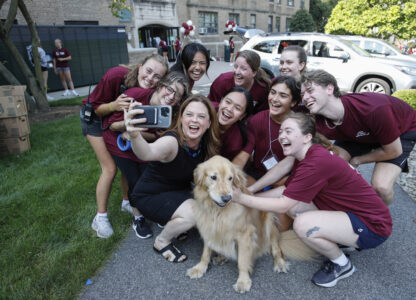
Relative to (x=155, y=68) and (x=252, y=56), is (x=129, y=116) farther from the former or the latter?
(x=252, y=56)

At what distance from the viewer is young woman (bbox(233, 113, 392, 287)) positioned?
208 centimetres

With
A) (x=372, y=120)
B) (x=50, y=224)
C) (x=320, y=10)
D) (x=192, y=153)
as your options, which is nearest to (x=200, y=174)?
(x=192, y=153)

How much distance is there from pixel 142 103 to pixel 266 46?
27.0ft

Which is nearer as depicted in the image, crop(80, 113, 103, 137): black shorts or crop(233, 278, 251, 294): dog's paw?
crop(233, 278, 251, 294): dog's paw

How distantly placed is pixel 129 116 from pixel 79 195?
250 centimetres

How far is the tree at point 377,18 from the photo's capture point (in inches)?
457

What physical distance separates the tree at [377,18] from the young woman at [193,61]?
499 inches

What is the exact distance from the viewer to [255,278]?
93.9 inches

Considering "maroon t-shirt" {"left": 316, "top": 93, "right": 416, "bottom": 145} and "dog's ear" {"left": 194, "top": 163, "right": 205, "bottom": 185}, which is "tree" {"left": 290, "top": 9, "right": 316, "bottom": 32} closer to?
"maroon t-shirt" {"left": 316, "top": 93, "right": 416, "bottom": 145}

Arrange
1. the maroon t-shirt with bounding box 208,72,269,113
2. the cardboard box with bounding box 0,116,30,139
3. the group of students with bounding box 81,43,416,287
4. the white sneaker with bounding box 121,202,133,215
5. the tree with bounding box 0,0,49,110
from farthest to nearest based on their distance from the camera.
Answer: the tree with bounding box 0,0,49,110 < the cardboard box with bounding box 0,116,30,139 < the maroon t-shirt with bounding box 208,72,269,113 < the white sneaker with bounding box 121,202,133,215 < the group of students with bounding box 81,43,416,287

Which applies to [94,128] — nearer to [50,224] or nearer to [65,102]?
[50,224]

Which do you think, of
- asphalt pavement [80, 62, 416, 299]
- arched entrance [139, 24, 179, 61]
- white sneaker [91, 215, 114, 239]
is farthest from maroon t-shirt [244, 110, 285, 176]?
arched entrance [139, 24, 179, 61]

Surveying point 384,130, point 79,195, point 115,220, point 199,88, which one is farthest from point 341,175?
point 199,88

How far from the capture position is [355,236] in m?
2.17
